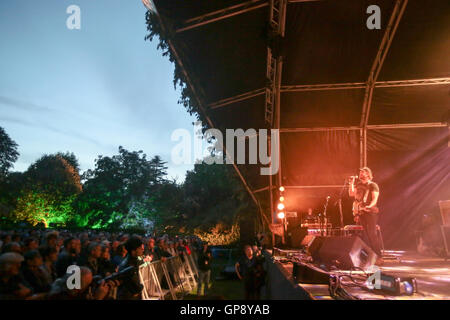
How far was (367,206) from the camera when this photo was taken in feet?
21.6

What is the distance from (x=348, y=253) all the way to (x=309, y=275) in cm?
160

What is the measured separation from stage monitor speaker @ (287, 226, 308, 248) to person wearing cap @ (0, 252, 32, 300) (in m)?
9.29

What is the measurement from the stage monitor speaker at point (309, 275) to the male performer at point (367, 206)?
278 cm

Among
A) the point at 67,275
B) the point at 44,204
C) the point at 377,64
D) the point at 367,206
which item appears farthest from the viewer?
the point at 44,204

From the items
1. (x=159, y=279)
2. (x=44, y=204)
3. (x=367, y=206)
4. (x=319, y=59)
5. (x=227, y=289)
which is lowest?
(x=227, y=289)

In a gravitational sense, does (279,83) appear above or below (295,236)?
above

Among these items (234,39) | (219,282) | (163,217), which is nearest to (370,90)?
(234,39)

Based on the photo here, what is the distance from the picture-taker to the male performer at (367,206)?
6.46m

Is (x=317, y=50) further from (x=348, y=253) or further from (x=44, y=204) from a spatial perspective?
(x=44, y=204)

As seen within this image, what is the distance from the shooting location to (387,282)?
3.68 meters

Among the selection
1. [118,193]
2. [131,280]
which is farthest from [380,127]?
[118,193]

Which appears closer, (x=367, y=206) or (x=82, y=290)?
(x=82, y=290)

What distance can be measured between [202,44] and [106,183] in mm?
42596

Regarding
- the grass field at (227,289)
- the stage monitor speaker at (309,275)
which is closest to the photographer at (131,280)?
the stage monitor speaker at (309,275)
